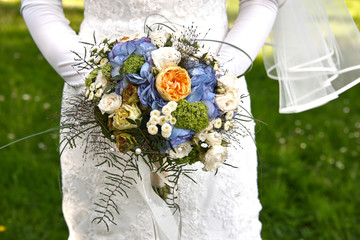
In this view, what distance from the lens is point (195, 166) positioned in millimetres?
1867

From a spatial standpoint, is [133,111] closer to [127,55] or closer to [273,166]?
[127,55]

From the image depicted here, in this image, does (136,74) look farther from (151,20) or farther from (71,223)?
(71,223)

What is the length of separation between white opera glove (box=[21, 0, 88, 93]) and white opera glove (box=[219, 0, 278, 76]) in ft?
1.77

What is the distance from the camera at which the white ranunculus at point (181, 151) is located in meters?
1.41

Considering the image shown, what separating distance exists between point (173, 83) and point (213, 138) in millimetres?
205

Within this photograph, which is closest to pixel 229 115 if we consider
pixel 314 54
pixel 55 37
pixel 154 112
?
pixel 154 112

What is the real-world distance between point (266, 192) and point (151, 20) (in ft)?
6.97

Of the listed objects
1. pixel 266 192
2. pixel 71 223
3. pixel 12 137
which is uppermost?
pixel 71 223

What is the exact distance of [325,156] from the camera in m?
4.02

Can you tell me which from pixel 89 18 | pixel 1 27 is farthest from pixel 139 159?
pixel 1 27

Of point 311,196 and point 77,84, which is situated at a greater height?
point 77,84

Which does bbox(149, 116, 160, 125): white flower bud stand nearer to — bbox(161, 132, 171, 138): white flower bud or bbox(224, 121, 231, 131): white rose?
bbox(161, 132, 171, 138): white flower bud

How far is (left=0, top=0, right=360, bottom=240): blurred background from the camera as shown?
3.36 metres

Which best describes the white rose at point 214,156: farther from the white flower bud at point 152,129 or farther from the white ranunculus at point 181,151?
the white flower bud at point 152,129
